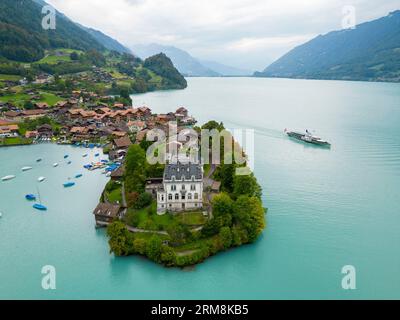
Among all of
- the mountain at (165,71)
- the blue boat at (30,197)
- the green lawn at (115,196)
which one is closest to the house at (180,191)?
the green lawn at (115,196)

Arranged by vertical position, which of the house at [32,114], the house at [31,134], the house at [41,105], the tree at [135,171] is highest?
the house at [41,105]

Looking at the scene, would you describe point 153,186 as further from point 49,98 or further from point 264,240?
point 49,98

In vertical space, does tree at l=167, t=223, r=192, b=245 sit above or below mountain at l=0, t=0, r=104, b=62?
below

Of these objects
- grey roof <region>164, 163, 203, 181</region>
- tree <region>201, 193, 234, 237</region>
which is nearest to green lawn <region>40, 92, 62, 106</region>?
grey roof <region>164, 163, 203, 181</region>

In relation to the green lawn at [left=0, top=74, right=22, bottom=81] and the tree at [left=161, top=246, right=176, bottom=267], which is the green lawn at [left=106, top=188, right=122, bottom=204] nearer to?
the tree at [left=161, top=246, right=176, bottom=267]

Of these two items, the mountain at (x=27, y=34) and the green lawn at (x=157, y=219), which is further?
the mountain at (x=27, y=34)

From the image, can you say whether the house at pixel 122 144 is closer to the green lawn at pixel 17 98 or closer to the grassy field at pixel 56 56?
the green lawn at pixel 17 98

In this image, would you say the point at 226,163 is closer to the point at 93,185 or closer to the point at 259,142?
the point at 93,185
